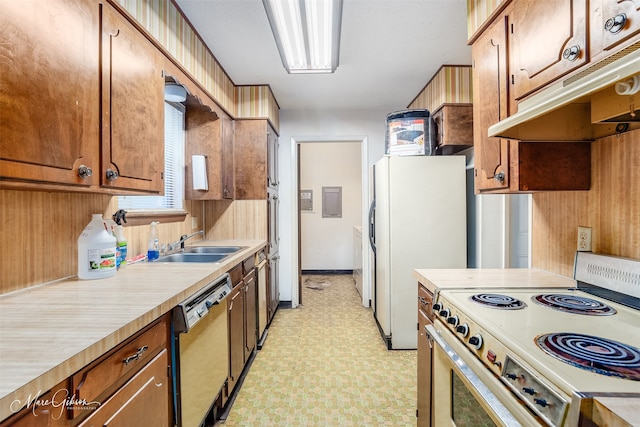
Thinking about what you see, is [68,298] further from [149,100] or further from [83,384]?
[149,100]

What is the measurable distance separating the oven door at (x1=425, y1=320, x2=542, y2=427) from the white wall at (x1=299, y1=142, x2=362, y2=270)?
4.20 meters

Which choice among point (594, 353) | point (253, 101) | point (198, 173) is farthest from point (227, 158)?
point (594, 353)

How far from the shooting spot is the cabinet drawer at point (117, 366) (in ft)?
2.45

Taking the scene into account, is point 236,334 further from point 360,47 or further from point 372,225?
point 360,47

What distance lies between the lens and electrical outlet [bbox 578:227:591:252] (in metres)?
1.35

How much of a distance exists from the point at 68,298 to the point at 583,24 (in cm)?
205

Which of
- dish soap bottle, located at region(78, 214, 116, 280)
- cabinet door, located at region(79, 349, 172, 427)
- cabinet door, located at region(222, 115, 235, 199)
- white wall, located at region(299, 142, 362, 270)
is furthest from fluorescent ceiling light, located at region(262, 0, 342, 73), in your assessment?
white wall, located at region(299, 142, 362, 270)

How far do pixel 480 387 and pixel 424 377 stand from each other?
704 millimetres

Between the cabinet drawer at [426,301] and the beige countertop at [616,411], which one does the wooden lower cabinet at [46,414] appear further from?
the cabinet drawer at [426,301]

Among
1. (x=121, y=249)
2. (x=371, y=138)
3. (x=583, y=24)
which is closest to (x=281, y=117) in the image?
(x=371, y=138)

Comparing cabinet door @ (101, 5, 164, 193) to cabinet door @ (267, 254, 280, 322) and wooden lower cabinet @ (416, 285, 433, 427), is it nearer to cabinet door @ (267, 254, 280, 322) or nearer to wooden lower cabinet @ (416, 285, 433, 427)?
wooden lower cabinet @ (416, 285, 433, 427)

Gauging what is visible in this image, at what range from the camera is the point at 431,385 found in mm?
1418

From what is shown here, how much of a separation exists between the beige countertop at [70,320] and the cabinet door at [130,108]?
0.46 metres

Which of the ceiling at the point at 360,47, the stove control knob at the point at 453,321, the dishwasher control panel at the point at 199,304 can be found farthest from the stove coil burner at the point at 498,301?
the ceiling at the point at 360,47
